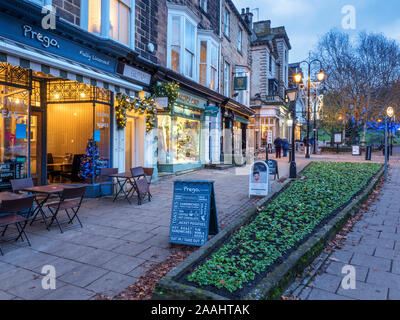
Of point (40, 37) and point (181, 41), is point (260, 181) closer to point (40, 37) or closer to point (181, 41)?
point (40, 37)

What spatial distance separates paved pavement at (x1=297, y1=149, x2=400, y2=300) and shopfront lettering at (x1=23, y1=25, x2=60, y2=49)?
7045mm

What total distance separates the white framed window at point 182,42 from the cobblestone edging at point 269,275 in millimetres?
9189

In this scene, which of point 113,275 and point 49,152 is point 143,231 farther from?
point 49,152

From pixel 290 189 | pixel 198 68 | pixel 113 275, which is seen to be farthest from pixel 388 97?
pixel 113 275

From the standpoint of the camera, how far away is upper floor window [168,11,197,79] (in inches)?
488

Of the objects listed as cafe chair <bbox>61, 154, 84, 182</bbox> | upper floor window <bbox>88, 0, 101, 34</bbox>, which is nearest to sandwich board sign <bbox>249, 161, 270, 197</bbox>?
cafe chair <bbox>61, 154, 84, 182</bbox>

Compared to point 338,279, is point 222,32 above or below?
above

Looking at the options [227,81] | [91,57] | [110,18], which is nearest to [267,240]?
[91,57]

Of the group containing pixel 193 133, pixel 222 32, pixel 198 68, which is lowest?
pixel 193 133

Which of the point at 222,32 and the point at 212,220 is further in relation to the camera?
the point at 222,32

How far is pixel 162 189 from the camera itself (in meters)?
9.92

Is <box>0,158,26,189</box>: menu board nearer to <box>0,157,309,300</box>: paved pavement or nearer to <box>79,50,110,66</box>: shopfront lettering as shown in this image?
<box>0,157,309,300</box>: paved pavement

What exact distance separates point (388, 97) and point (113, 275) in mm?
31112

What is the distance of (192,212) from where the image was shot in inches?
191
